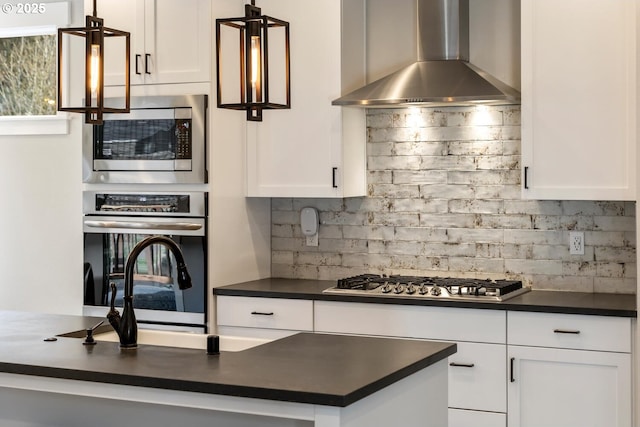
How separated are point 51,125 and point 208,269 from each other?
4.97ft

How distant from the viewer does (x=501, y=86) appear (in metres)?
4.41

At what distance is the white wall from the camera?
536 cm

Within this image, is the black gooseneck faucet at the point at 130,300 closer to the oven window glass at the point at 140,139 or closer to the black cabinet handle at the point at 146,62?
the oven window glass at the point at 140,139

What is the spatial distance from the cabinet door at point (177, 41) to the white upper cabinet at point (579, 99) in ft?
5.26

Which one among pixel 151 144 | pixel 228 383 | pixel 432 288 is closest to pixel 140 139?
pixel 151 144

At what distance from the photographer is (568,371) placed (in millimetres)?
4055

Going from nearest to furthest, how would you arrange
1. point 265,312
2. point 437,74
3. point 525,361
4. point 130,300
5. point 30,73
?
point 130,300 → point 525,361 → point 437,74 → point 265,312 → point 30,73

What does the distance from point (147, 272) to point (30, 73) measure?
65.8 inches

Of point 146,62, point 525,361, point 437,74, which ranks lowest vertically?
point 525,361

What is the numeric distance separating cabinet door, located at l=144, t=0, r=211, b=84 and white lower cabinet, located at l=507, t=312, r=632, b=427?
6.65 feet

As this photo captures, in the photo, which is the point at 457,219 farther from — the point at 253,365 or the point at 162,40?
the point at 253,365

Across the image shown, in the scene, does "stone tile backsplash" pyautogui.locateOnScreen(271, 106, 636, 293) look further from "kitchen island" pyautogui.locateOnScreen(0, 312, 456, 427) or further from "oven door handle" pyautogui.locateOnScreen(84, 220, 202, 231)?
"kitchen island" pyautogui.locateOnScreen(0, 312, 456, 427)

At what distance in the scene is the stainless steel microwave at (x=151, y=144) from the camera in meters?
4.69

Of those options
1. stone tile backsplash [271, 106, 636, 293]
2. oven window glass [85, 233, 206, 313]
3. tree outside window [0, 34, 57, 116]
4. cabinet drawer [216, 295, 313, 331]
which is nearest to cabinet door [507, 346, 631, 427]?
stone tile backsplash [271, 106, 636, 293]
